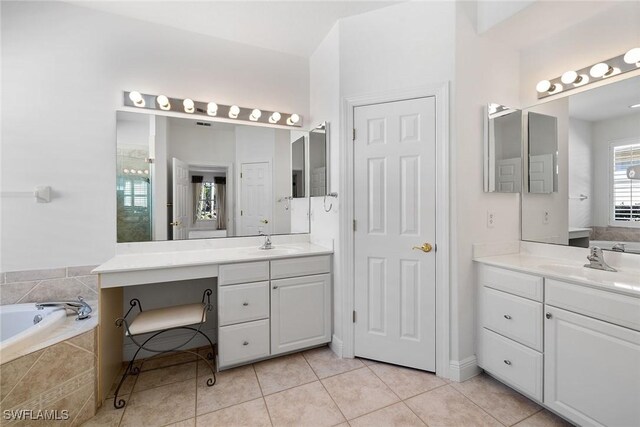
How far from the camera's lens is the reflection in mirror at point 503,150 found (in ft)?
6.74

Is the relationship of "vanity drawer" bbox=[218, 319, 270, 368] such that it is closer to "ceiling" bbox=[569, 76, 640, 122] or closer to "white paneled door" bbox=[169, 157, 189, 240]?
"white paneled door" bbox=[169, 157, 189, 240]

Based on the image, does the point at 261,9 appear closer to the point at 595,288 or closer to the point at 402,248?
the point at 402,248

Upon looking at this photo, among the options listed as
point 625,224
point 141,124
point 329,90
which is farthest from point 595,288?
point 141,124

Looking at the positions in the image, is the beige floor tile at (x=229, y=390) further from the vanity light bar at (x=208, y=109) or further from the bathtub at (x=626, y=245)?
the bathtub at (x=626, y=245)

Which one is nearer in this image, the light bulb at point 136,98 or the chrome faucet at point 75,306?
the chrome faucet at point 75,306

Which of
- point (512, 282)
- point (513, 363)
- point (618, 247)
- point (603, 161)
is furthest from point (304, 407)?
point (603, 161)

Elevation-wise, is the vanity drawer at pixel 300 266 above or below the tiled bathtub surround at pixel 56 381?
above

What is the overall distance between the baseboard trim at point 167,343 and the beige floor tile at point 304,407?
97 centimetres

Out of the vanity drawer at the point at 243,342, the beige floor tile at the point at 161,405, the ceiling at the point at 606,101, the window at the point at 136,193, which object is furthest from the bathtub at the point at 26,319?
the ceiling at the point at 606,101

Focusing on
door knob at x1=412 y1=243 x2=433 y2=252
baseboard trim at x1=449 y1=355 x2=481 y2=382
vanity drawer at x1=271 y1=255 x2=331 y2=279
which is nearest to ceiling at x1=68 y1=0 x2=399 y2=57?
door knob at x1=412 y1=243 x2=433 y2=252

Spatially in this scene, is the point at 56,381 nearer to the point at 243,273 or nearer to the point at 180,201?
the point at 243,273

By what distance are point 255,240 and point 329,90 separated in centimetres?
153

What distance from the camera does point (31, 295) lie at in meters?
1.96

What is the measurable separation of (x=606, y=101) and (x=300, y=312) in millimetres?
2584
